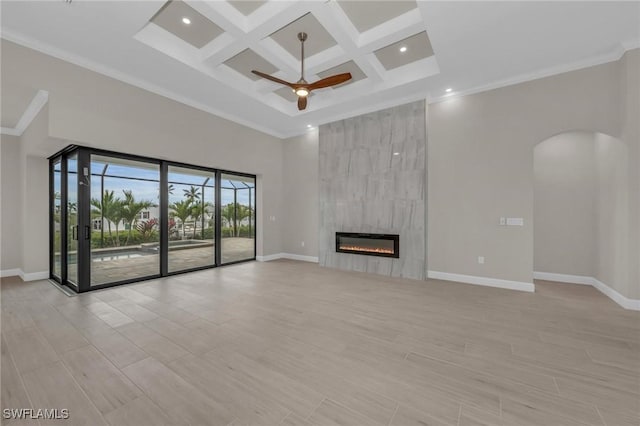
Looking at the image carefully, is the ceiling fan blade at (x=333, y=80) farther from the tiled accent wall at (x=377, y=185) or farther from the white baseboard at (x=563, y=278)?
the white baseboard at (x=563, y=278)

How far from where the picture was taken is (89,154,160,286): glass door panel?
14.5 ft

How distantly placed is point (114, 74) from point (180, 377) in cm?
465

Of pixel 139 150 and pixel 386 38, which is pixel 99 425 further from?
pixel 386 38

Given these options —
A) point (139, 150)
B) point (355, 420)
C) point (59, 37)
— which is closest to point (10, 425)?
point (355, 420)

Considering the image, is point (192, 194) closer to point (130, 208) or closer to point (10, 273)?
point (130, 208)

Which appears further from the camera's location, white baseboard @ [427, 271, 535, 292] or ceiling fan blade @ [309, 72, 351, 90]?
white baseboard @ [427, 271, 535, 292]

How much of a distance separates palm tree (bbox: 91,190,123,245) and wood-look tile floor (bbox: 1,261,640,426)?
53.6 inches

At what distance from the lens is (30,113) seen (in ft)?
14.5

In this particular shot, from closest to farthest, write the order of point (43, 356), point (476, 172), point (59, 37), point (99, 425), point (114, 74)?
point (99, 425), point (43, 356), point (59, 37), point (114, 74), point (476, 172)

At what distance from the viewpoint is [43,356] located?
92.2 inches

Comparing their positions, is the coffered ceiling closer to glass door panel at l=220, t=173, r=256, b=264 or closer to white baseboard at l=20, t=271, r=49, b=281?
glass door panel at l=220, t=173, r=256, b=264

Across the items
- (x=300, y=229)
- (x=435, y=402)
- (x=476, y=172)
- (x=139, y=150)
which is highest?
(x=139, y=150)

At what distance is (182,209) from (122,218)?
1.04 metres

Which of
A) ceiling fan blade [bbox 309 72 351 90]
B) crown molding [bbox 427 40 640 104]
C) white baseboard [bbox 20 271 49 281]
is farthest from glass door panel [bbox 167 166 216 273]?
crown molding [bbox 427 40 640 104]
